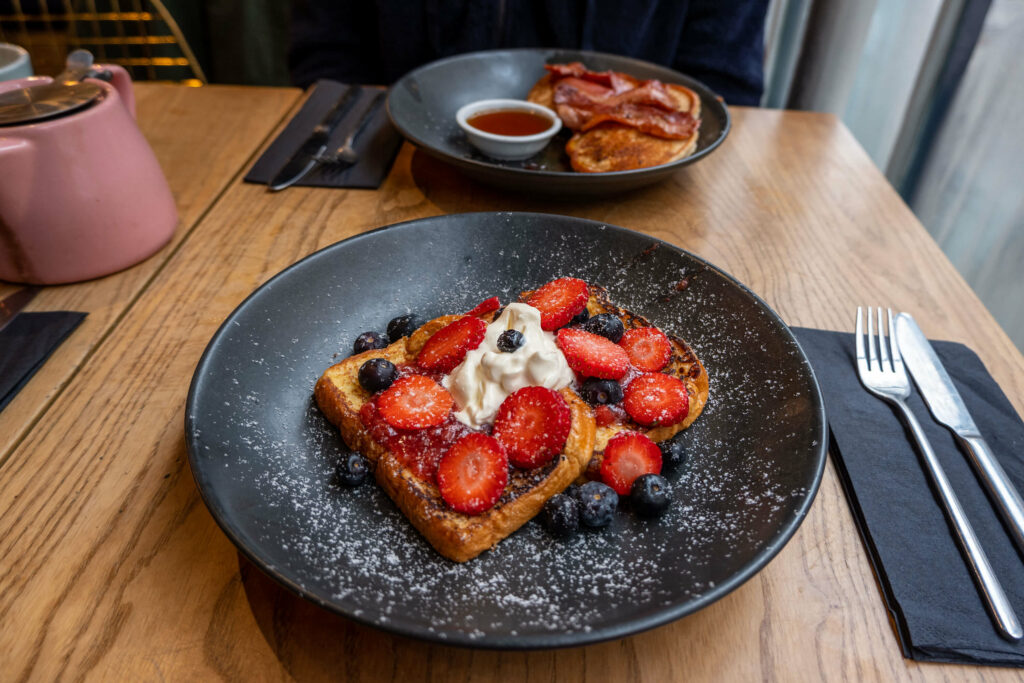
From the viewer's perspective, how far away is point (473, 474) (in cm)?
74

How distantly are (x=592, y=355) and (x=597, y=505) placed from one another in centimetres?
23

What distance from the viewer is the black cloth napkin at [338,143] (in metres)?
1.50

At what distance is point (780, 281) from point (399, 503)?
89 centimetres

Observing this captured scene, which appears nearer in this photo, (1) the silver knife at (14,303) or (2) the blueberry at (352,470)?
(2) the blueberry at (352,470)

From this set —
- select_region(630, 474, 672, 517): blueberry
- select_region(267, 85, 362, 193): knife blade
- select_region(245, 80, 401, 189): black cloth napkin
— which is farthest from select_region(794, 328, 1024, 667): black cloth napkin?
select_region(267, 85, 362, 193): knife blade

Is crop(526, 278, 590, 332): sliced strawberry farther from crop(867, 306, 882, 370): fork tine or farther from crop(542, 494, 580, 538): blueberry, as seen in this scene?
crop(867, 306, 882, 370): fork tine

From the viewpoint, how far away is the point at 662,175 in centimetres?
137

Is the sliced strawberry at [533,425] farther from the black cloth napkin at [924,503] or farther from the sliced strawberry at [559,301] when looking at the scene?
the black cloth napkin at [924,503]

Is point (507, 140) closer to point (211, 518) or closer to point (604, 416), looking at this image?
point (604, 416)

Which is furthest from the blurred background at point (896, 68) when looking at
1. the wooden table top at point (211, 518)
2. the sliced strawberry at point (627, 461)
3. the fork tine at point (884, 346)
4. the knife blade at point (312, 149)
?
the sliced strawberry at point (627, 461)

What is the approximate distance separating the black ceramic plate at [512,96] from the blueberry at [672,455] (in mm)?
649

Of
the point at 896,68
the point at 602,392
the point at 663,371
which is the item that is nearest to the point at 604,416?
the point at 602,392

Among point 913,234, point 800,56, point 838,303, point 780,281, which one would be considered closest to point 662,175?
point 780,281

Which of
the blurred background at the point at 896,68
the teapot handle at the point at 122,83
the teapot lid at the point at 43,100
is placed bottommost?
the blurred background at the point at 896,68
